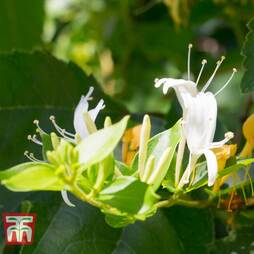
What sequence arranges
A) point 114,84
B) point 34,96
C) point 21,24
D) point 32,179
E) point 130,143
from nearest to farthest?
point 32,179, point 130,143, point 34,96, point 21,24, point 114,84

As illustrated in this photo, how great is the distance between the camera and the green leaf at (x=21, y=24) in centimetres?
113

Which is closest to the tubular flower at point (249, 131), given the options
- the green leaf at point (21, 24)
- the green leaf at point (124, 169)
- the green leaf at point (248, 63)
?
the green leaf at point (248, 63)

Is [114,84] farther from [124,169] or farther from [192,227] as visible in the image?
[124,169]

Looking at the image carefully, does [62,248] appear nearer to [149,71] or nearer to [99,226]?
[99,226]

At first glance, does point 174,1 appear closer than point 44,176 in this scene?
No

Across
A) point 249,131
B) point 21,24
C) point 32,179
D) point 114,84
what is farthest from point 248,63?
point 114,84

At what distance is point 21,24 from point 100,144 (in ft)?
2.43

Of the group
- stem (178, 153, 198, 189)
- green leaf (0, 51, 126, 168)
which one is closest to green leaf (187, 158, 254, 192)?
stem (178, 153, 198, 189)

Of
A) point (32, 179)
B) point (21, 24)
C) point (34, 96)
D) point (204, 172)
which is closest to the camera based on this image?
point (32, 179)

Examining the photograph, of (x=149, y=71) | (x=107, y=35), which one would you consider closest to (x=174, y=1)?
(x=107, y=35)

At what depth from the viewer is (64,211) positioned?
0.67 metres

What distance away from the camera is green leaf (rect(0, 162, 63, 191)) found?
44 centimetres

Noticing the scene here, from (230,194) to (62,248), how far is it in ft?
0.47

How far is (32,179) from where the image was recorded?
44 centimetres
